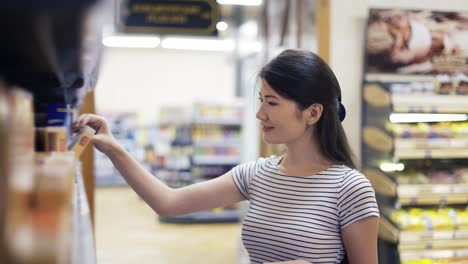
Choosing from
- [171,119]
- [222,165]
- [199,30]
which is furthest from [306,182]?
[171,119]

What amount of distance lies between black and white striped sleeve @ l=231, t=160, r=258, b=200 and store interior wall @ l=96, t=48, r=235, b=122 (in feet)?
47.1

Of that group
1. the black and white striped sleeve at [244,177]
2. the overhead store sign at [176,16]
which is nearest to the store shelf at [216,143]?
the overhead store sign at [176,16]

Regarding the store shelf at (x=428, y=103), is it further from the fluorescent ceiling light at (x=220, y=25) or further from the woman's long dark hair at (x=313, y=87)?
the woman's long dark hair at (x=313, y=87)

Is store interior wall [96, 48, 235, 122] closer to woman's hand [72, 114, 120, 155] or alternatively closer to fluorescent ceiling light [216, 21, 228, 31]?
fluorescent ceiling light [216, 21, 228, 31]

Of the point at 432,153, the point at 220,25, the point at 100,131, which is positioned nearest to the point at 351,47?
the point at 432,153

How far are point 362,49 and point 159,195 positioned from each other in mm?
2661

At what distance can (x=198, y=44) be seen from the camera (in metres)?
15.5

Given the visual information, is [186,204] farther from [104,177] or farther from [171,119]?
[104,177]

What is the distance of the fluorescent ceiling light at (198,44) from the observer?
15.0m

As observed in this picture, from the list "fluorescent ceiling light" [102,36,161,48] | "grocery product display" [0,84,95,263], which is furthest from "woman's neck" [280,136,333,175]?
"fluorescent ceiling light" [102,36,161,48]

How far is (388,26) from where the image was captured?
4027mm

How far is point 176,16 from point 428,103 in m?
2.18

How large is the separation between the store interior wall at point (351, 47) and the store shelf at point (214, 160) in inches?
216

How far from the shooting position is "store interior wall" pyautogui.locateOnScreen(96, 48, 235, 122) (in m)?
16.4
